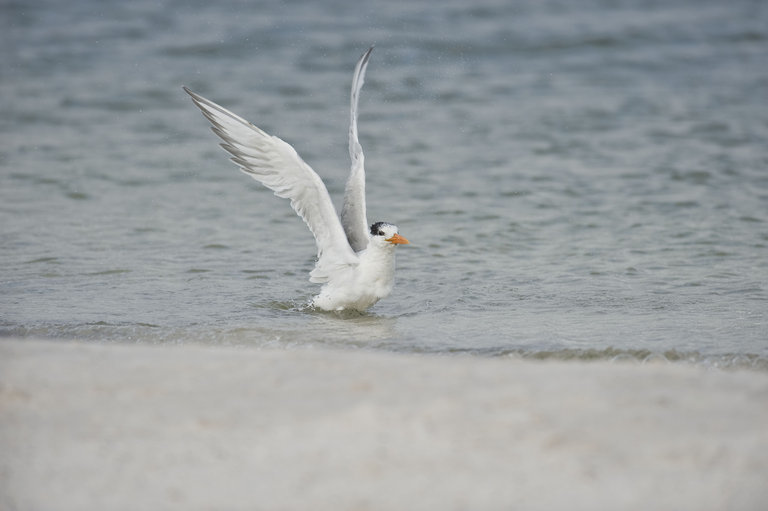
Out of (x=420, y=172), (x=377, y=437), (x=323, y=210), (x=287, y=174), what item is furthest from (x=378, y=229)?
(x=420, y=172)

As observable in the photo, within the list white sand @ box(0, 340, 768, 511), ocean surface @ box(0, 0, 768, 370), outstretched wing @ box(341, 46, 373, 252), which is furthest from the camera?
outstretched wing @ box(341, 46, 373, 252)

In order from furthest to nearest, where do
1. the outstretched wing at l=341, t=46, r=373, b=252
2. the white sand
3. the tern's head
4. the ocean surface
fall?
the outstretched wing at l=341, t=46, r=373, b=252 < the tern's head < the ocean surface < the white sand

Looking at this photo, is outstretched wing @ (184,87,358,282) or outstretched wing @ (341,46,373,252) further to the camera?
outstretched wing @ (341,46,373,252)

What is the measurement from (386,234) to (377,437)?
2975 millimetres

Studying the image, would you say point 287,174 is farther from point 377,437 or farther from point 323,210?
point 377,437

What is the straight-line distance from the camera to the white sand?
3.17 m

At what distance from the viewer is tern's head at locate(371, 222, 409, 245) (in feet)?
20.7

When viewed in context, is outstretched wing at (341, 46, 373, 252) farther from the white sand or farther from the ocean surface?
the white sand

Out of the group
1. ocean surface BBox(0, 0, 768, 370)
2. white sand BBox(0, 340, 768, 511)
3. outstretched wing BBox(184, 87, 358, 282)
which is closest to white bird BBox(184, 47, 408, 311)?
outstretched wing BBox(184, 87, 358, 282)

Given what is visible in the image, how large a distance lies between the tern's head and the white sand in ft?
7.40

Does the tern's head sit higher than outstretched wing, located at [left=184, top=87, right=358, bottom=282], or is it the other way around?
outstretched wing, located at [left=184, top=87, right=358, bottom=282]

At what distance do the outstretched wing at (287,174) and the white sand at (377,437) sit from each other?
7.46 feet

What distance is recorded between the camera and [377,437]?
135 inches

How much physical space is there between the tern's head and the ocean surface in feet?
1.56
